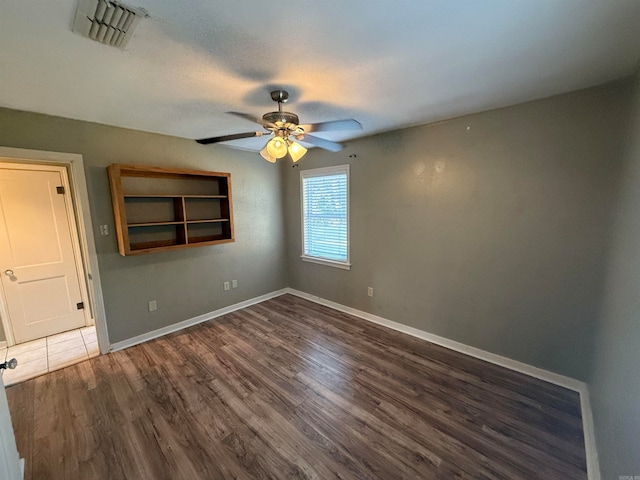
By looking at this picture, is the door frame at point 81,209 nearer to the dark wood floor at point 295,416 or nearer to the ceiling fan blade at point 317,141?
the dark wood floor at point 295,416

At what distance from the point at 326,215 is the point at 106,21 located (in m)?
2.94

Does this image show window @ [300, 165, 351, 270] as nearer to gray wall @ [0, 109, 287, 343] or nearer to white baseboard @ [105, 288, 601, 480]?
gray wall @ [0, 109, 287, 343]

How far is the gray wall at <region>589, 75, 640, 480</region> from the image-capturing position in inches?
44.4

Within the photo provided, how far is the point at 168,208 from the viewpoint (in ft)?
10.3

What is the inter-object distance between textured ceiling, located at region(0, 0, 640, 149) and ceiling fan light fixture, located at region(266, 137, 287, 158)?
38 cm

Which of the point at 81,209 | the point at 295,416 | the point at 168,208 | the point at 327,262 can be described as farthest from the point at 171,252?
the point at 295,416

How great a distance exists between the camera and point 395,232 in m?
3.08

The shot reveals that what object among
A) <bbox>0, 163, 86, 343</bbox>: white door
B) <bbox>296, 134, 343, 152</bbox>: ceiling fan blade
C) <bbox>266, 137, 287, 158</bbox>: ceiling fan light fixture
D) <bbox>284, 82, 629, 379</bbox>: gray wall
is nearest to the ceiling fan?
<bbox>266, 137, 287, 158</bbox>: ceiling fan light fixture

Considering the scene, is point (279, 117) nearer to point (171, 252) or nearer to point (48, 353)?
point (171, 252)

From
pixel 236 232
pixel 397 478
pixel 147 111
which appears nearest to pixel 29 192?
pixel 147 111

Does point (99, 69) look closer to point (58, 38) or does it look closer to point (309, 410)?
point (58, 38)

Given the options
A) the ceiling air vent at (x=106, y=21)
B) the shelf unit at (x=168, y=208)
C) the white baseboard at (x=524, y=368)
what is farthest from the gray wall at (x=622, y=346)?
the shelf unit at (x=168, y=208)

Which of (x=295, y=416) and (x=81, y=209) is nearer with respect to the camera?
(x=295, y=416)

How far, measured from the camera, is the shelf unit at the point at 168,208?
2664 mm
